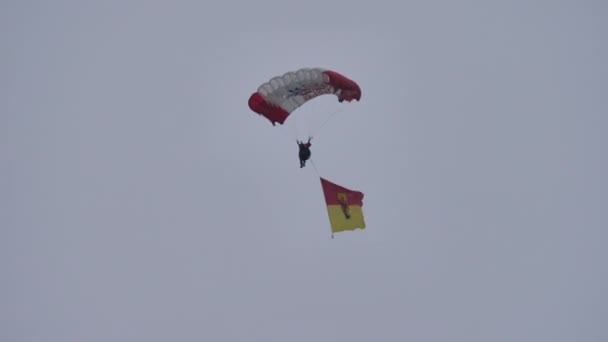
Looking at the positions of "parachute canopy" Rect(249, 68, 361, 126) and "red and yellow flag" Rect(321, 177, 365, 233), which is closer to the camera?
"parachute canopy" Rect(249, 68, 361, 126)

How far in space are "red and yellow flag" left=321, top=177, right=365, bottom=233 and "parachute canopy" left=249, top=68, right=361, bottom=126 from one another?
290cm

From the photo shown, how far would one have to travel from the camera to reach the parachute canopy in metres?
33.3

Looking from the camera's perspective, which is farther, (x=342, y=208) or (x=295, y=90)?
(x=342, y=208)

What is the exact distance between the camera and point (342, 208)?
3584 centimetres

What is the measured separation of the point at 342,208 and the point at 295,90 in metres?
4.51

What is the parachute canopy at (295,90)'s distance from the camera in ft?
109

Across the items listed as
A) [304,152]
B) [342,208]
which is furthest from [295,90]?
[342,208]

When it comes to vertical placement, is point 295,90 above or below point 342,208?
above

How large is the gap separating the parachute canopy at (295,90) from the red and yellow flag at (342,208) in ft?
9.52

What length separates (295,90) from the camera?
34250 mm

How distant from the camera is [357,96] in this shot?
33.9 meters

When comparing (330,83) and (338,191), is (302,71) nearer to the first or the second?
(330,83)

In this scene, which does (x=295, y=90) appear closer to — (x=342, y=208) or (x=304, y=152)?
(x=304, y=152)

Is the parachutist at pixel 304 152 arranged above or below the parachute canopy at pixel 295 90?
below
